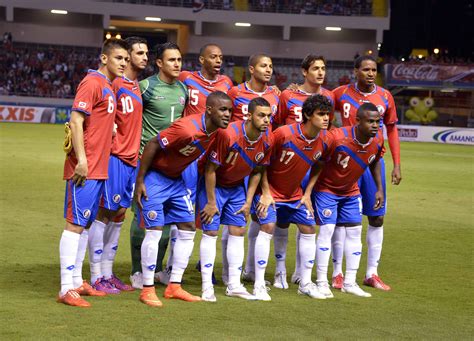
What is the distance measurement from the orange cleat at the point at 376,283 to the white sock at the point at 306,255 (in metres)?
0.95

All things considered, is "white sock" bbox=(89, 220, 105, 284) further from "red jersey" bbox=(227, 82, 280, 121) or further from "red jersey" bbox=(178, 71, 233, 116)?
"red jersey" bbox=(227, 82, 280, 121)

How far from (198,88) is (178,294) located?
2.58 m

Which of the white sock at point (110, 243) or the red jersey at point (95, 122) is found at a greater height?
the red jersey at point (95, 122)

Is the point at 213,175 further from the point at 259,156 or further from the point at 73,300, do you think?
the point at 73,300

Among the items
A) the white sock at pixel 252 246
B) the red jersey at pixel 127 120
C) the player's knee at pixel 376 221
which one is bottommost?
the white sock at pixel 252 246

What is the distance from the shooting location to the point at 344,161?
8.80 m

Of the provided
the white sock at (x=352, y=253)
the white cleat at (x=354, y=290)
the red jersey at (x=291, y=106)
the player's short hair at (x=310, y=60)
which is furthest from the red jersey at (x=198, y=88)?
the white cleat at (x=354, y=290)

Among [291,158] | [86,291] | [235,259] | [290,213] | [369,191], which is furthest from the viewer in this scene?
[369,191]

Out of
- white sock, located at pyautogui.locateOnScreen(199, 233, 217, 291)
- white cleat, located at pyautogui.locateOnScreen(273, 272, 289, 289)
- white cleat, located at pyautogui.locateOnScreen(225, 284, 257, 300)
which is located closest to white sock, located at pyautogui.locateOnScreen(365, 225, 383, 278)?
white cleat, located at pyautogui.locateOnScreen(273, 272, 289, 289)

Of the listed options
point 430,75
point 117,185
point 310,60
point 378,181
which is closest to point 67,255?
point 117,185

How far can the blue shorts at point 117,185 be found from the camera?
8.19 metres

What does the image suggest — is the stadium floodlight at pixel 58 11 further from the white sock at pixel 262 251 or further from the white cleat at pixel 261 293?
the white cleat at pixel 261 293

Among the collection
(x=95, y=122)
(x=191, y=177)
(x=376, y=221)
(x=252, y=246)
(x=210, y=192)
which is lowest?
(x=252, y=246)

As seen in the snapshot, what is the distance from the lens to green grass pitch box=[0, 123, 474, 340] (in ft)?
22.3
